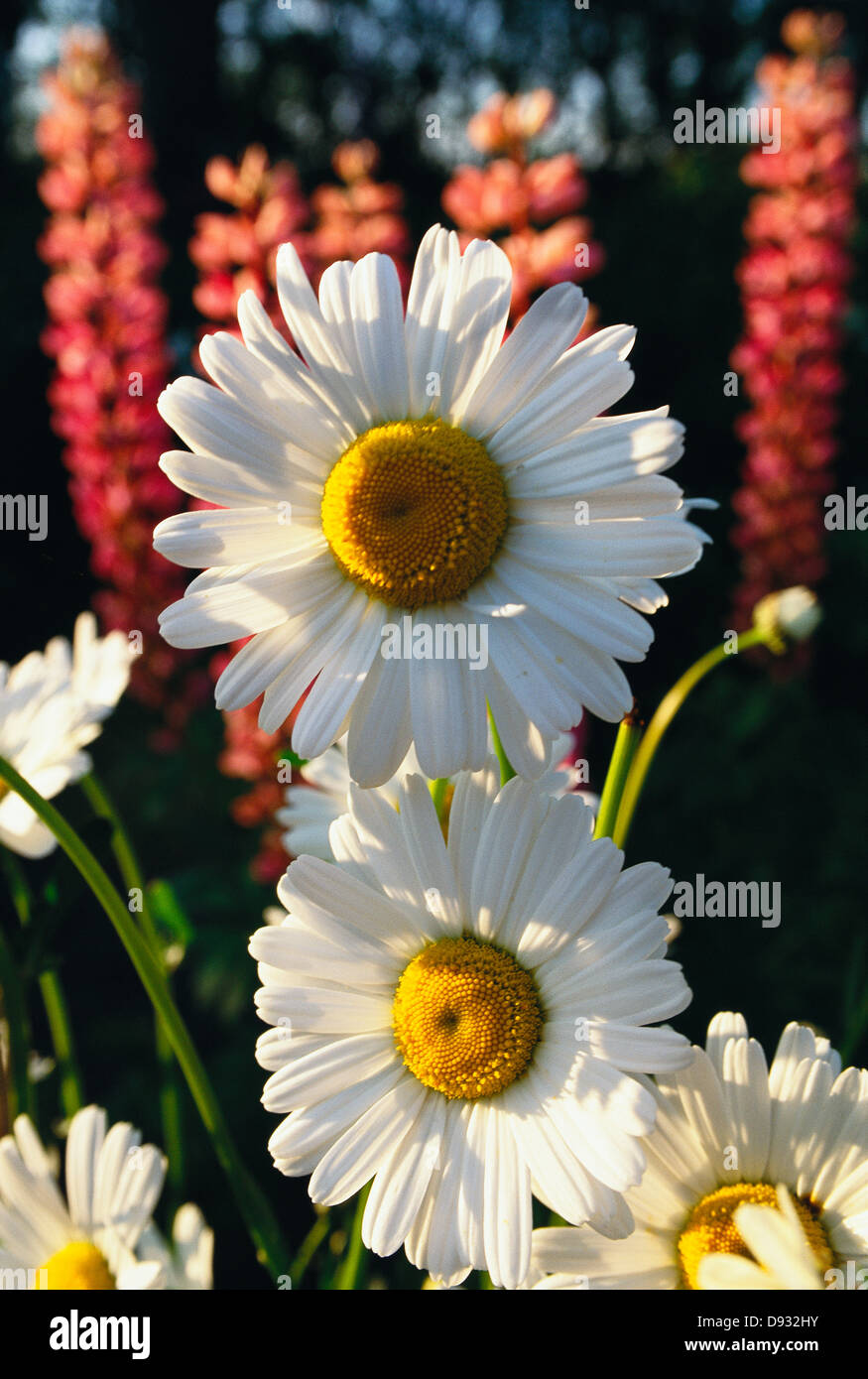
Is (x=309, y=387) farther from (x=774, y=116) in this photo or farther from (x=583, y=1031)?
(x=774, y=116)

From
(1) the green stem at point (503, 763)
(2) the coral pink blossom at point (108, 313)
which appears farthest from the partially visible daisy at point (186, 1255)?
(2) the coral pink blossom at point (108, 313)

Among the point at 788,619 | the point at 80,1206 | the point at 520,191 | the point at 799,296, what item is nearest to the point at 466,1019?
the point at 80,1206

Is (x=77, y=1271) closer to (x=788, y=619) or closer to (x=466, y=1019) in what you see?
(x=466, y=1019)

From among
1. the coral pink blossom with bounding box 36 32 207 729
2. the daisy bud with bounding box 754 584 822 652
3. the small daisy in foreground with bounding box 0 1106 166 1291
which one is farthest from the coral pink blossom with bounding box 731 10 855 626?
the small daisy in foreground with bounding box 0 1106 166 1291

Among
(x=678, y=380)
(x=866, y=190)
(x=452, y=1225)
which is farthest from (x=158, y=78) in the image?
(x=452, y=1225)

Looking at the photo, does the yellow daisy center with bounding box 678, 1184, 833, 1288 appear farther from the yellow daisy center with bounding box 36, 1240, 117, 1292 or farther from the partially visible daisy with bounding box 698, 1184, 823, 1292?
the yellow daisy center with bounding box 36, 1240, 117, 1292
